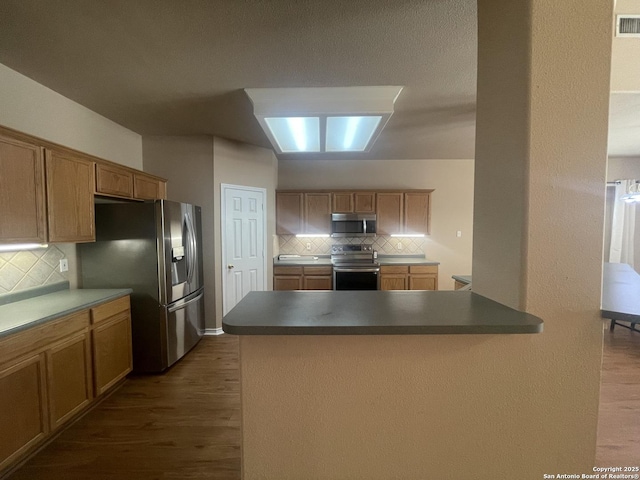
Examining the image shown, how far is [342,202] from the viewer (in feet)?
14.5

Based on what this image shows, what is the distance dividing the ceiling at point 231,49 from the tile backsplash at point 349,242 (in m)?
2.45

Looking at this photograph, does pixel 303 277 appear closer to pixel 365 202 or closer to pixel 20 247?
pixel 365 202

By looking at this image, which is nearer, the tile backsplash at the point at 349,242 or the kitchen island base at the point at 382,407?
the kitchen island base at the point at 382,407

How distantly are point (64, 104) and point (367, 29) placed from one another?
9.06 ft

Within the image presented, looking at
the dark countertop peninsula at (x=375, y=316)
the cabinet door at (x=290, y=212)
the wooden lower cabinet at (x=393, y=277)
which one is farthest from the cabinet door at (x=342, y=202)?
the dark countertop peninsula at (x=375, y=316)

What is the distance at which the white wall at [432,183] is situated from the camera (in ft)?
15.2

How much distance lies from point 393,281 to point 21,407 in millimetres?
3959

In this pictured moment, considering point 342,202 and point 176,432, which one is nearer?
point 176,432

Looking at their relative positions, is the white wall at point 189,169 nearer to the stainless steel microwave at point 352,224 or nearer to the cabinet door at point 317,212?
the cabinet door at point 317,212

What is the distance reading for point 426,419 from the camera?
1.06m

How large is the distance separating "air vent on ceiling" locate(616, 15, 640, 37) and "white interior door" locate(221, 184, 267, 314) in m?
3.58

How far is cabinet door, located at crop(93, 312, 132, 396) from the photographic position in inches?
79.7

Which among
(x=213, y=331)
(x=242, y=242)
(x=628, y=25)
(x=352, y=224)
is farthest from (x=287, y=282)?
(x=628, y=25)

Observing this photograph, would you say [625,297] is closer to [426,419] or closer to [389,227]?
[426,419]
